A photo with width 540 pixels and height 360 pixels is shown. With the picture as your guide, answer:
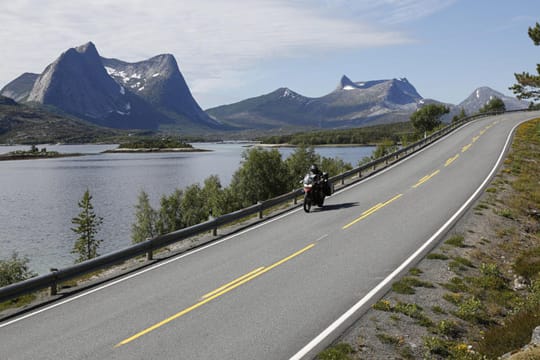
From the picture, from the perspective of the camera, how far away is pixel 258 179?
66.2m

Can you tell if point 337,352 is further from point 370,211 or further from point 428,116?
point 428,116

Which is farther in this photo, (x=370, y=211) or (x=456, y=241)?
(x=370, y=211)

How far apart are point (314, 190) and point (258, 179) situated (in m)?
45.4

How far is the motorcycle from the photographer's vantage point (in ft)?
68.2

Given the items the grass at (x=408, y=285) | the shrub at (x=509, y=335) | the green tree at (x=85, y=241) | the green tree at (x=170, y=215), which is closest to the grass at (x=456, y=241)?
the grass at (x=408, y=285)

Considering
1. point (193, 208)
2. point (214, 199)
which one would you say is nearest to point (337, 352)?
point (214, 199)

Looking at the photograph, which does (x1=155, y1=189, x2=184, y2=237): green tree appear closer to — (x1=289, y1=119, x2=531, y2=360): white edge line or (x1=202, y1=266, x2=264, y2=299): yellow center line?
(x1=289, y1=119, x2=531, y2=360): white edge line

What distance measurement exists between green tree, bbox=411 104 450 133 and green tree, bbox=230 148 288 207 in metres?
78.6

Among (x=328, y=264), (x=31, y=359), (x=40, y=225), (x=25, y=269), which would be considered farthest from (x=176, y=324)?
(x=40, y=225)

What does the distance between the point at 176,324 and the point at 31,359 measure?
2562 millimetres

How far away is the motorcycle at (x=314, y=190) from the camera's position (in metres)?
20.8

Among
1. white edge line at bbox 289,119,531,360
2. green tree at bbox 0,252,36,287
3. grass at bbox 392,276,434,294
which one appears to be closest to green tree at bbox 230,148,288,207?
green tree at bbox 0,252,36,287

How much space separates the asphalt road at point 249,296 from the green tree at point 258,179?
45.3 metres

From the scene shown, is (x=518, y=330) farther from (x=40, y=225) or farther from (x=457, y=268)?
(x=40, y=225)
